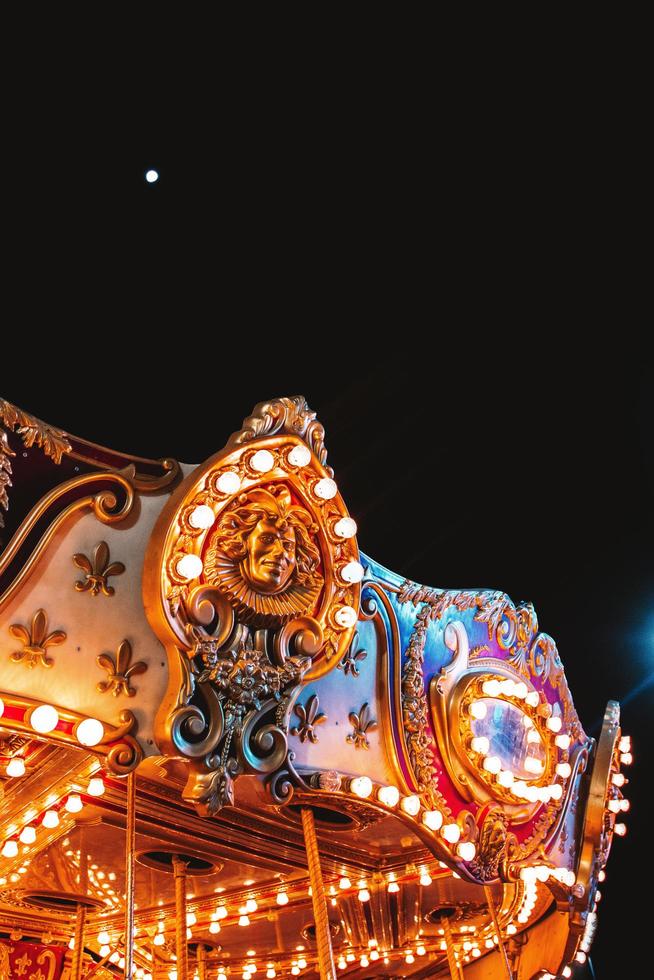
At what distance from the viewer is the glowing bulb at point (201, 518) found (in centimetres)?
291

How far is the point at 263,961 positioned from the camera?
5.71m

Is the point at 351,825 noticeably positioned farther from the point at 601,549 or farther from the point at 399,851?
the point at 601,549

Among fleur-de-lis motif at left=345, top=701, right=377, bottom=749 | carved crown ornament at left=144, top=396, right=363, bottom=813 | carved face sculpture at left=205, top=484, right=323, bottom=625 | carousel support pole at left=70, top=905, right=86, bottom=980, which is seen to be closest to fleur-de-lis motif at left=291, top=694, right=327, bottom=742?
carved crown ornament at left=144, top=396, right=363, bottom=813

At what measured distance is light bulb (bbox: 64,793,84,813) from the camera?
3.41 m

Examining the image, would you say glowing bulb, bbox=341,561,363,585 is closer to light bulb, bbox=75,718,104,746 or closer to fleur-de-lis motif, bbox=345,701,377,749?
fleur-de-lis motif, bbox=345,701,377,749

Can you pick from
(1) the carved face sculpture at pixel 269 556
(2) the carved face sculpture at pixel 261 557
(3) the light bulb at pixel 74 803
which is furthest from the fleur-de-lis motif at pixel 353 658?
(3) the light bulb at pixel 74 803

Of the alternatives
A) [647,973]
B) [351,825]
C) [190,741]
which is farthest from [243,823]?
[647,973]

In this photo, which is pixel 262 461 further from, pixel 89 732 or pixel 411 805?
pixel 411 805

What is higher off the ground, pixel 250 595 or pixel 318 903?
pixel 250 595

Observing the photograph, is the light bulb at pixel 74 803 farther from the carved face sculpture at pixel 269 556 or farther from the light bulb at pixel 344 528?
the light bulb at pixel 344 528

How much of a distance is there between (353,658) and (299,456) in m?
0.93

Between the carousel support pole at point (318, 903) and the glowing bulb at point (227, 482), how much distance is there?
1571mm

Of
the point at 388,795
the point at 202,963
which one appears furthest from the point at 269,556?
the point at 202,963

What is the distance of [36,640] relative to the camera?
2561 mm
